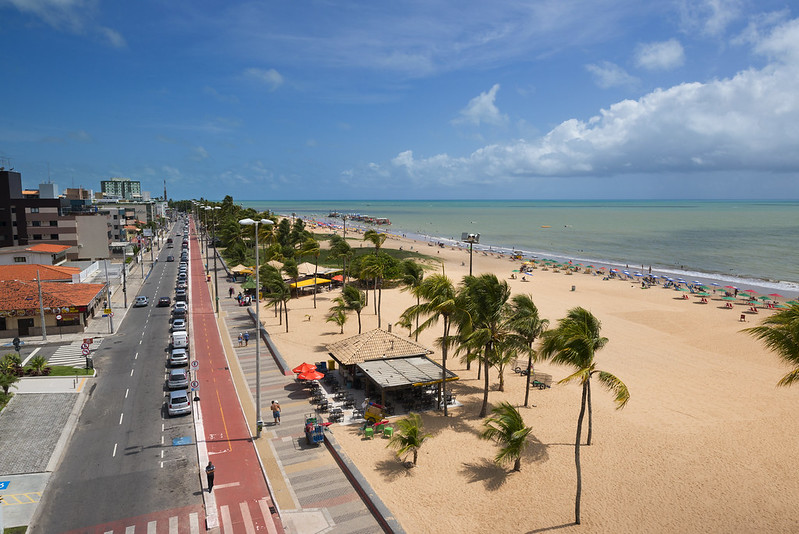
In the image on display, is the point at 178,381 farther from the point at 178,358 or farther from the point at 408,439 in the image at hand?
the point at 408,439

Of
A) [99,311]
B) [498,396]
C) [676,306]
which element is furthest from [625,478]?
[99,311]

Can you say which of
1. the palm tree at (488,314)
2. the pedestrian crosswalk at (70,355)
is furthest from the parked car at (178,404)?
the palm tree at (488,314)

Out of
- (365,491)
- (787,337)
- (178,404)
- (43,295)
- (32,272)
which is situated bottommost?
(365,491)

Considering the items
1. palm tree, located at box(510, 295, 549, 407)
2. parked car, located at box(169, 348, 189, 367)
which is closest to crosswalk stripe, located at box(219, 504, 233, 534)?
palm tree, located at box(510, 295, 549, 407)

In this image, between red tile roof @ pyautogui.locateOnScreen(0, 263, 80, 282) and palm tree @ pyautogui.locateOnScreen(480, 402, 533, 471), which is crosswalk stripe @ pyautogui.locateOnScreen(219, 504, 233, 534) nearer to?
palm tree @ pyautogui.locateOnScreen(480, 402, 533, 471)

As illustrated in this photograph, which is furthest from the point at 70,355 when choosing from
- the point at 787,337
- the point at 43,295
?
the point at 787,337
